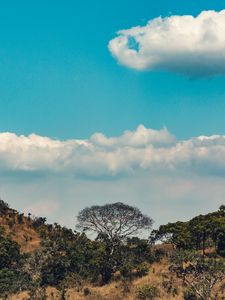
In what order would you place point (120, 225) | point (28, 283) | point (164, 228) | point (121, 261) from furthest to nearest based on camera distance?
point (120, 225) < point (164, 228) < point (121, 261) < point (28, 283)

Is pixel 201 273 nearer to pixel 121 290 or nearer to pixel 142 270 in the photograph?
pixel 142 270

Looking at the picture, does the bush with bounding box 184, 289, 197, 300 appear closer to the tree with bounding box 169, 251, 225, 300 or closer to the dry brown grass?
the tree with bounding box 169, 251, 225, 300

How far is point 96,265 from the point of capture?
2963 inches

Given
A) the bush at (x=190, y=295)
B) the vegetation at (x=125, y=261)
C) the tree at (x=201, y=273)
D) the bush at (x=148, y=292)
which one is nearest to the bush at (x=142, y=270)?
the vegetation at (x=125, y=261)

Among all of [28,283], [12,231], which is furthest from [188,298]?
[12,231]

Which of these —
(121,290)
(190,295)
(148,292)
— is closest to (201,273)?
(190,295)

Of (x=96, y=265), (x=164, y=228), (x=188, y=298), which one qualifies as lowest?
(x=188, y=298)

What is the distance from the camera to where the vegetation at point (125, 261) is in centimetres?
6400

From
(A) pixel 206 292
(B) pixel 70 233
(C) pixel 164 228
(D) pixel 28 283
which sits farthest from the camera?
(B) pixel 70 233

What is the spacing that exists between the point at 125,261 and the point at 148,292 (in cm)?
1142

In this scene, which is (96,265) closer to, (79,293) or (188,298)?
(79,293)

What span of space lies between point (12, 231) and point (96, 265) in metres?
35.6

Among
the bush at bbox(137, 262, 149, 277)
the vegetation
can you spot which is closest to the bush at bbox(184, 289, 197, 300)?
the vegetation

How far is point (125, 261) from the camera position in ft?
244
